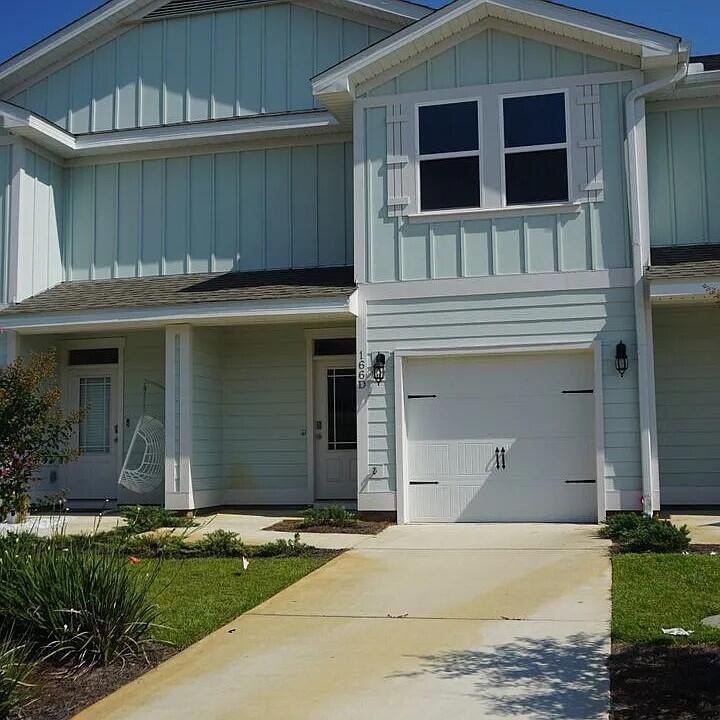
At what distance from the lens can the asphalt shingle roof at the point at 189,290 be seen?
13.0m

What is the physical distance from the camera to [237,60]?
600 inches

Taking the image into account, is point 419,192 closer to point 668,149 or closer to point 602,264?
point 602,264

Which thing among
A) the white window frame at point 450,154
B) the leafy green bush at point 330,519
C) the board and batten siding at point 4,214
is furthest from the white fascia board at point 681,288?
the board and batten siding at point 4,214

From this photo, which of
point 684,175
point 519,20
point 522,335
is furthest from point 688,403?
point 519,20

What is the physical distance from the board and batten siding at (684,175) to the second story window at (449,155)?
2.81 m

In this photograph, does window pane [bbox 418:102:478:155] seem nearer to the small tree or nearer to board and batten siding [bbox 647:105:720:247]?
board and batten siding [bbox 647:105:720:247]

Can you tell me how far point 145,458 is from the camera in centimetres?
1424

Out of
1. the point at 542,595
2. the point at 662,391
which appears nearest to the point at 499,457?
the point at 662,391

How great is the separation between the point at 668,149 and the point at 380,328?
16.1 feet

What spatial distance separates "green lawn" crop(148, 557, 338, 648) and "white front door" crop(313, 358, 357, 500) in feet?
16.1

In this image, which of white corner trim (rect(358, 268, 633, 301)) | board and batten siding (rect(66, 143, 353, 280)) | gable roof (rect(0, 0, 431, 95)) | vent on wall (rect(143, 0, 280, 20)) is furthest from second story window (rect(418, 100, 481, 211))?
vent on wall (rect(143, 0, 280, 20))

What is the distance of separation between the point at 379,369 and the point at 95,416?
5530mm

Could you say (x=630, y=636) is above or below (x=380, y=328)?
below

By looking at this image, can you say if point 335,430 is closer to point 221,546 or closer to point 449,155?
point 449,155
